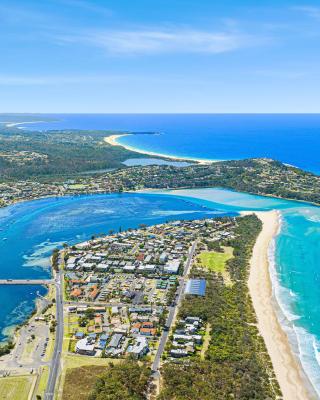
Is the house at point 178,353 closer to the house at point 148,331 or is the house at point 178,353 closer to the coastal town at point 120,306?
the coastal town at point 120,306

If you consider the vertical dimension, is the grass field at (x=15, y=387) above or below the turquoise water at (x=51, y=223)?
below

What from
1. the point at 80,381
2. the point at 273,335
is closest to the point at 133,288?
the point at 273,335

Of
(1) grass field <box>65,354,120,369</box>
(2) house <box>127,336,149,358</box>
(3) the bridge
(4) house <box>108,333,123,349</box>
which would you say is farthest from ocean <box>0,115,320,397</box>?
(2) house <box>127,336,149,358</box>

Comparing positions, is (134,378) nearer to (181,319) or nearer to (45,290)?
(181,319)

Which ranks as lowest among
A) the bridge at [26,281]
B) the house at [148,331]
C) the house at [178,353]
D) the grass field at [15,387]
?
the grass field at [15,387]

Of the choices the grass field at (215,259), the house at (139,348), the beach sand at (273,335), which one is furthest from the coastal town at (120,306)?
the beach sand at (273,335)

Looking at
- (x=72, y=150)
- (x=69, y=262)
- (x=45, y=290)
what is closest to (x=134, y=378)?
(x=45, y=290)

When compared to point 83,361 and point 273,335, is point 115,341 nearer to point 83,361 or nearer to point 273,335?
point 83,361
